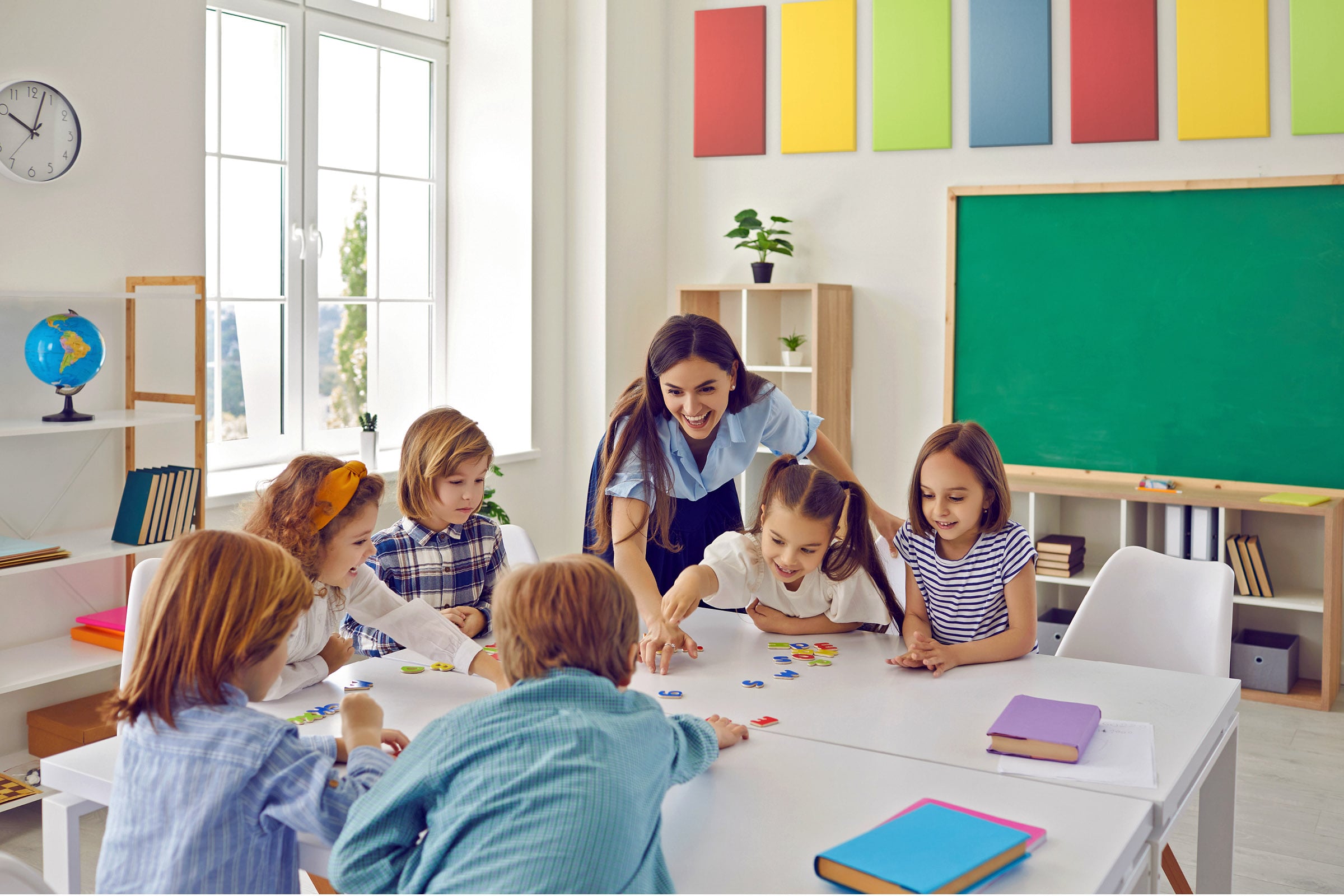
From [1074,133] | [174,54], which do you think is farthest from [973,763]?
[1074,133]

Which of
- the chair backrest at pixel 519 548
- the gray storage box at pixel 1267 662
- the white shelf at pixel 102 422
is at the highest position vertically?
the white shelf at pixel 102 422

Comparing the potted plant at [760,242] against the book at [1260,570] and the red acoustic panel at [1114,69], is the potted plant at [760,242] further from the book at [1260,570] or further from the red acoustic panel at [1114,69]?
the book at [1260,570]

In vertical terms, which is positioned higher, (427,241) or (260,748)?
(427,241)

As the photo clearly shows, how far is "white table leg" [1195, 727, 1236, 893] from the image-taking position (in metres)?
1.95

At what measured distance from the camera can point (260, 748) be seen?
4.09 ft

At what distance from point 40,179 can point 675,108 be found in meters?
2.81

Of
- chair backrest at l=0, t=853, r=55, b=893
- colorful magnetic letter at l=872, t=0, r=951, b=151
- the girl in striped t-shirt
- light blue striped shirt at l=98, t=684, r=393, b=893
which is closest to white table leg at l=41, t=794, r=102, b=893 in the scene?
chair backrest at l=0, t=853, r=55, b=893

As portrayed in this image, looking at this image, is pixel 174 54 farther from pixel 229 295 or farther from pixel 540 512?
pixel 540 512

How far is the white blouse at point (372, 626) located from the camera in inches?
74.0

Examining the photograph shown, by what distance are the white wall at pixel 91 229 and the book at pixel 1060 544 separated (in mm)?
2942

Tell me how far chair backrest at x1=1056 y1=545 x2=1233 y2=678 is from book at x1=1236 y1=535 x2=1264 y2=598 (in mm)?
1772

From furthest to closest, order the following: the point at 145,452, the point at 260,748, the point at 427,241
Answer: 1. the point at 427,241
2. the point at 145,452
3. the point at 260,748

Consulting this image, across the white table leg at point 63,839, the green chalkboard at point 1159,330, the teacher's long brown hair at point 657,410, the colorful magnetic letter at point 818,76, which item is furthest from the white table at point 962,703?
the colorful magnetic letter at point 818,76

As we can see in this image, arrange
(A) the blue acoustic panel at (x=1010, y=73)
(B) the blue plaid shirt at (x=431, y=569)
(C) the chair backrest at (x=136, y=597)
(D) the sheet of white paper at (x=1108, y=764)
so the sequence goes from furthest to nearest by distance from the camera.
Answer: (A) the blue acoustic panel at (x=1010, y=73)
(B) the blue plaid shirt at (x=431, y=569)
(C) the chair backrest at (x=136, y=597)
(D) the sheet of white paper at (x=1108, y=764)
